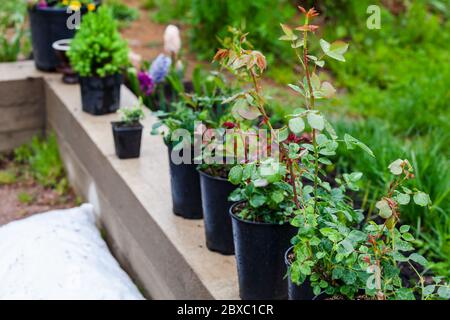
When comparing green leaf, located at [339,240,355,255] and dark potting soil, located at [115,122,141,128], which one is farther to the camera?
dark potting soil, located at [115,122,141,128]

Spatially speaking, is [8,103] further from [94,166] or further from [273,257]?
[273,257]

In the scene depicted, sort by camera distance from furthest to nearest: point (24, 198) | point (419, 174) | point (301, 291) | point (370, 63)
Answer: point (370, 63)
point (24, 198)
point (419, 174)
point (301, 291)

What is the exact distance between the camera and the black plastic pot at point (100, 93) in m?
4.18

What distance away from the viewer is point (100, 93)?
13.8 feet

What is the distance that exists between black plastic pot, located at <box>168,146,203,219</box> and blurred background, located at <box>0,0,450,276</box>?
82 centimetres

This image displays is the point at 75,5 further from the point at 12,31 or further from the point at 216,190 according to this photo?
the point at 216,190

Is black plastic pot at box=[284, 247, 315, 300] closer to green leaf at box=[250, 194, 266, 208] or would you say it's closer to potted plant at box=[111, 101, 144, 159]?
green leaf at box=[250, 194, 266, 208]

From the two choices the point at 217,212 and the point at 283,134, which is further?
the point at 217,212

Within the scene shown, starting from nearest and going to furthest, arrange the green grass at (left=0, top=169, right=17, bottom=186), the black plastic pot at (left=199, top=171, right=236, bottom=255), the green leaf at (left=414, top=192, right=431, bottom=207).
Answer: the green leaf at (left=414, top=192, right=431, bottom=207) → the black plastic pot at (left=199, top=171, right=236, bottom=255) → the green grass at (left=0, top=169, right=17, bottom=186)

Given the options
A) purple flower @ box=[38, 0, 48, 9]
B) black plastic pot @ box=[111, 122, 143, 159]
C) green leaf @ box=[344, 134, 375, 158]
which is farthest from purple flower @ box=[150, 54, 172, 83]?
green leaf @ box=[344, 134, 375, 158]

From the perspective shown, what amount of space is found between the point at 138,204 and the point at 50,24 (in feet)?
6.73

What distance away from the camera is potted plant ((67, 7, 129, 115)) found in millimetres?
4129
